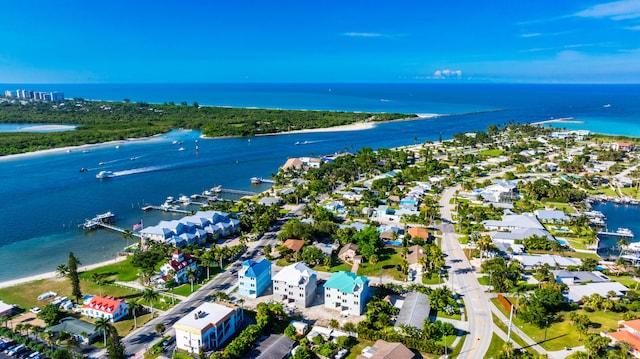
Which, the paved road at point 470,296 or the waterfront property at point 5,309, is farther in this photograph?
the waterfront property at point 5,309

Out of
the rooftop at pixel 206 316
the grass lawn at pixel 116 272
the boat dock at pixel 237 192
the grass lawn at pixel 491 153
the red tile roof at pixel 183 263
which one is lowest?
the grass lawn at pixel 116 272

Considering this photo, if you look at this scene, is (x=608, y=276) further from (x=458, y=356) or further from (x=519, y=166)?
(x=519, y=166)

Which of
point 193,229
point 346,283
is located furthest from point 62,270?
point 346,283

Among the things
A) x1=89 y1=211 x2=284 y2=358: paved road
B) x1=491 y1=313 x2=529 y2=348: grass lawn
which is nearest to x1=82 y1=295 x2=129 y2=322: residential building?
x1=89 y1=211 x2=284 y2=358: paved road

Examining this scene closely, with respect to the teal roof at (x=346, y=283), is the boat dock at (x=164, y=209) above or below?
above

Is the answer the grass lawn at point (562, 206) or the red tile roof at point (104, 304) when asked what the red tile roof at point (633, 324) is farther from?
the red tile roof at point (104, 304)

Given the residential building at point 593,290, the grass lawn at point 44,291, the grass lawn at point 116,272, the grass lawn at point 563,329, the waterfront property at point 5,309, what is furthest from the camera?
the grass lawn at point 116,272

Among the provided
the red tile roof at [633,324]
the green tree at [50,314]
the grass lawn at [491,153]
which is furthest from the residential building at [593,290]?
the grass lawn at [491,153]
